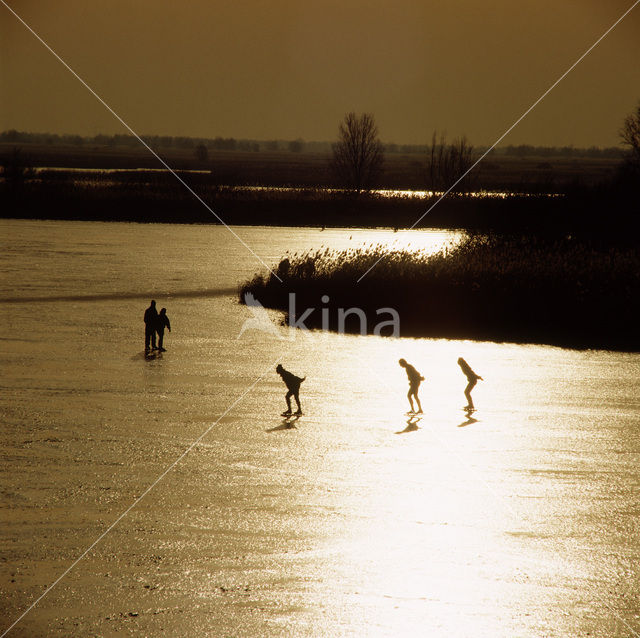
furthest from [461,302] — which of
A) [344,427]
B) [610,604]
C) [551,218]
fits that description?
[551,218]

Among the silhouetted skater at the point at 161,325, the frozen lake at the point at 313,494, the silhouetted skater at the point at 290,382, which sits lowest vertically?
the frozen lake at the point at 313,494

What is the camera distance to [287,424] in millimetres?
15781

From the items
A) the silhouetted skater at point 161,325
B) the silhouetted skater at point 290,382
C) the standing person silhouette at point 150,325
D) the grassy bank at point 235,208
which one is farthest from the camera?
the grassy bank at point 235,208

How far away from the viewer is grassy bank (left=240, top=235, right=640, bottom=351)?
2822 centimetres

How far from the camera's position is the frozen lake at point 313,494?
8.84m

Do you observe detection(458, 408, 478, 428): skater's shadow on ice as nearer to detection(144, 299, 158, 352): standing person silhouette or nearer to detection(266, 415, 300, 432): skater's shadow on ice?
detection(266, 415, 300, 432): skater's shadow on ice

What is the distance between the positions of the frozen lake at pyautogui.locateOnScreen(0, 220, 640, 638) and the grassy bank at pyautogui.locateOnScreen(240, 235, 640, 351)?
429cm

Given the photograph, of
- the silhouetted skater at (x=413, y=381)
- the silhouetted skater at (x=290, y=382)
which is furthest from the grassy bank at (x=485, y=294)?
the silhouetted skater at (x=290, y=382)

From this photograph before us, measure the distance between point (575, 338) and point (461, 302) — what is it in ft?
13.9

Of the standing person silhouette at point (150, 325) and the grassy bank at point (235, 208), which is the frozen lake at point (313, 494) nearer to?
the standing person silhouette at point (150, 325)

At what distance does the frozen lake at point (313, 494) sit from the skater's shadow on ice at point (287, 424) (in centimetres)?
9

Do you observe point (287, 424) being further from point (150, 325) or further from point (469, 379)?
point (150, 325)

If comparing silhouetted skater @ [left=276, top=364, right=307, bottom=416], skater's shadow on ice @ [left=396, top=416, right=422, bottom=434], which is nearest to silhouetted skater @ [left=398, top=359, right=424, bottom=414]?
skater's shadow on ice @ [left=396, top=416, right=422, bottom=434]

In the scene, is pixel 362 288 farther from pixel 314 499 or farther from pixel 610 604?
pixel 610 604
